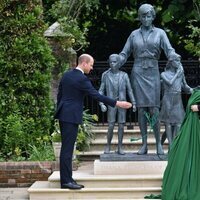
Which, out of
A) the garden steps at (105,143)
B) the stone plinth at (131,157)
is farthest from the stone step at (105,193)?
the garden steps at (105,143)

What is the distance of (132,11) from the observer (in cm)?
1795

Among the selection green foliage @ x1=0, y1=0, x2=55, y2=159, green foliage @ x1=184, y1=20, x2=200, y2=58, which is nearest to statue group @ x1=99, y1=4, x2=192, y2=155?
green foliage @ x1=0, y1=0, x2=55, y2=159

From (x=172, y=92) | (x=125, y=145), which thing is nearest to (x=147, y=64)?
(x=172, y=92)

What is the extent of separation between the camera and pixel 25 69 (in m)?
12.9

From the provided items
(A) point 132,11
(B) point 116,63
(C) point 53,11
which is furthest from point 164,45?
(A) point 132,11

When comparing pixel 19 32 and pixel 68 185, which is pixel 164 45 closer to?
pixel 68 185

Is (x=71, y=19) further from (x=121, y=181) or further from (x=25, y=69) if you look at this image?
(x=121, y=181)

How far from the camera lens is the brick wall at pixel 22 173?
11.6 metres

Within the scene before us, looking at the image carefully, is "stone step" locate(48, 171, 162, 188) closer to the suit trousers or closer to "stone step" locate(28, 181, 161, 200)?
"stone step" locate(28, 181, 161, 200)

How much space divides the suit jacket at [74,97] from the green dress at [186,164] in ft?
3.43

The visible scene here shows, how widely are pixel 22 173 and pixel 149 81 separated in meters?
2.71

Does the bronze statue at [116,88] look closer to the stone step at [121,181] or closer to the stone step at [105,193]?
the stone step at [121,181]

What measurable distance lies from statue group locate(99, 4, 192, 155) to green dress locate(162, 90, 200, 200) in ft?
3.93

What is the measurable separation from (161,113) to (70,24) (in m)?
4.34
